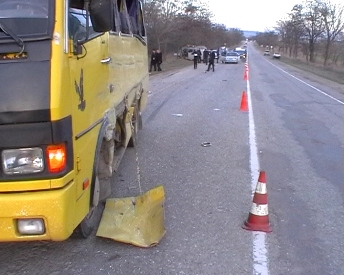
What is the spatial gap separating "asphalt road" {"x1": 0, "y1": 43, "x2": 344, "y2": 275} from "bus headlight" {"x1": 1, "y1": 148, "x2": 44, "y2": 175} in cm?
113

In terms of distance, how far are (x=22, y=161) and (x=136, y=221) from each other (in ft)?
5.18

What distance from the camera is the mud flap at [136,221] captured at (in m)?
4.53

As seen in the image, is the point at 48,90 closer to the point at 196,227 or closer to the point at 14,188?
Answer: the point at 14,188

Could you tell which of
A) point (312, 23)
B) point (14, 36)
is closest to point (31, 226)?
point (14, 36)

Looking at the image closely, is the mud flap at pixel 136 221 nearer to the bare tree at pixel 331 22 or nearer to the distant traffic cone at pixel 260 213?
the distant traffic cone at pixel 260 213

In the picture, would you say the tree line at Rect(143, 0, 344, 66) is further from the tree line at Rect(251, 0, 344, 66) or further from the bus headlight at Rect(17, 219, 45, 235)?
the bus headlight at Rect(17, 219, 45, 235)

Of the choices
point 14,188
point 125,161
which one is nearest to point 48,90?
point 14,188

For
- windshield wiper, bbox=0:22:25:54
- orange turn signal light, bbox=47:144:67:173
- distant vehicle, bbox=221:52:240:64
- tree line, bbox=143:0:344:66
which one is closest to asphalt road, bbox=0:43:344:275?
orange turn signal light, bbox=47:144:67:173

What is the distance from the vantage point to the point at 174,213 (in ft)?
17.8

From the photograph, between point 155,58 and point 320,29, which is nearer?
point 155,58

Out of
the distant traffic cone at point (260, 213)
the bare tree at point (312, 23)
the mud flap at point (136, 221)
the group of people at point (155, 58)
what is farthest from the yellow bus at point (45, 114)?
the bare tree at point (312, 23)

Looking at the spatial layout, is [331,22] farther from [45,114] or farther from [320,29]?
[45,114]

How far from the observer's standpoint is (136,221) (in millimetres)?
4574

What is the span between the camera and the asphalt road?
4.22 meters
